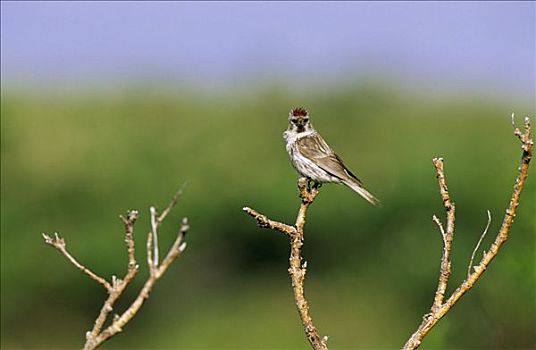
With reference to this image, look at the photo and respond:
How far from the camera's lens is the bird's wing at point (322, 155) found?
24.1 ft

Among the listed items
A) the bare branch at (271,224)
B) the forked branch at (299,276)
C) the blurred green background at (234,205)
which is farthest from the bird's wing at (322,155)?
the blurred green background at (234,205)

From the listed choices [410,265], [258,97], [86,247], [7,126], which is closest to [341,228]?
[410,265]

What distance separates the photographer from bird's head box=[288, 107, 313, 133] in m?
7.43

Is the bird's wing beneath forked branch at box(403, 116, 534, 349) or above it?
above

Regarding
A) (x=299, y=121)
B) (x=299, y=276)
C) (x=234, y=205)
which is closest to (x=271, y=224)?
(x=299, y=276)

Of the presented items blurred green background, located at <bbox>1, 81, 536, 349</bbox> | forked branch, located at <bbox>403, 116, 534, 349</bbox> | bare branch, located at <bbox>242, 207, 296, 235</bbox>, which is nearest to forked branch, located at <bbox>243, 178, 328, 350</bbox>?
bare branch, located at <bbox>242, 207, 296, 235</bbox>

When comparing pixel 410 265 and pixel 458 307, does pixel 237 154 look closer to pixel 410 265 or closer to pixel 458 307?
pixel 410 265

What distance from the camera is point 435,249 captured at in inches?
762

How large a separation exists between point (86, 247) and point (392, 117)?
683 cm

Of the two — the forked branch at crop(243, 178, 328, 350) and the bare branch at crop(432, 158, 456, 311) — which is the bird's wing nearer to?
the forked branch at crop(243, 178, 328, 350)

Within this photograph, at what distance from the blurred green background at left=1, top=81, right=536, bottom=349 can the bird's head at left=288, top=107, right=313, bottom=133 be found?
1012 centimetres

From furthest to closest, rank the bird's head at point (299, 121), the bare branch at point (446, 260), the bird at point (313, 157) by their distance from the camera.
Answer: the bird's head at point (299, 121), the bird at point (313, 157), the bare branch at point (446, 260)

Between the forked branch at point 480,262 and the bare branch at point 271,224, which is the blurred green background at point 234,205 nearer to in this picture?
the bare branch at point 271,224

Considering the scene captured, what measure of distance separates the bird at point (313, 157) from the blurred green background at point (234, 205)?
33.1ft
